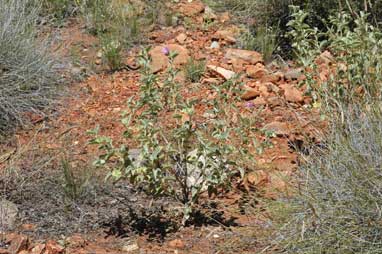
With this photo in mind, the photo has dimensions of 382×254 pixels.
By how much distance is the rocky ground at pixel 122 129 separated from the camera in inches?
148

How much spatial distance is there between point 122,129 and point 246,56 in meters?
1.32

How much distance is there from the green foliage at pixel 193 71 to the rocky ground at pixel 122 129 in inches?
1.9

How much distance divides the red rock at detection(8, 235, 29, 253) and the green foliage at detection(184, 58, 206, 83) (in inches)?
87.2

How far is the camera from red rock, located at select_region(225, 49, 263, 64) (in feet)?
19.2

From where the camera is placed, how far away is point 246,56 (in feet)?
19.2

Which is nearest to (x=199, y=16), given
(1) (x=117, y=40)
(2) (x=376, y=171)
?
(1) (x=117, y=40)

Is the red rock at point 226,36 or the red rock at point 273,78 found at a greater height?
the red rock at point 226,36

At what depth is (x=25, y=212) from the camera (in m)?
4.03

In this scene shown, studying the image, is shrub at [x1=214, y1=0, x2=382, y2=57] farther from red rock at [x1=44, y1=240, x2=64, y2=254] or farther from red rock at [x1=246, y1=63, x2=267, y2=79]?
red rock at [x1=44, y1=240, x2=64, y2=254]

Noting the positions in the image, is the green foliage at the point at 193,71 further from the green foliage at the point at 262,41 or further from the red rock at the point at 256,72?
the green foliage at the point at 262,41

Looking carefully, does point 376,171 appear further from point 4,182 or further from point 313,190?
point 4,182

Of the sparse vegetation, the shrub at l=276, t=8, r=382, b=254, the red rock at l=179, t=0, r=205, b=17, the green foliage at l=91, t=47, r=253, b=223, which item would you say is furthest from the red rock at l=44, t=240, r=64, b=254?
the red rock at l=179, t=0, r=205, b=17

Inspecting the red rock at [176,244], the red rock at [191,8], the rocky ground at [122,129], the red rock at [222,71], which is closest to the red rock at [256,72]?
the rocky ground at [122,129]

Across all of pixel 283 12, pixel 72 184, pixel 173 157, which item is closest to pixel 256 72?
pixel 283 12
